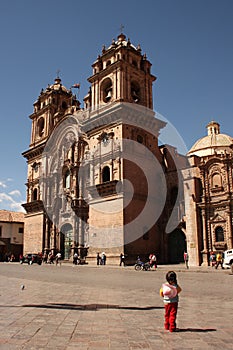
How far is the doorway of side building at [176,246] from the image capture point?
32.9 metres

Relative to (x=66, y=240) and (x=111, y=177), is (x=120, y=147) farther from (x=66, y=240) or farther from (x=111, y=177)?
(x=66, y=240)

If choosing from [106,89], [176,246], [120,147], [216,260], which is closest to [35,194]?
[106,89]

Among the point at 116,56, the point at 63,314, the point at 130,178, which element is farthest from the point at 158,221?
the point at 63,314

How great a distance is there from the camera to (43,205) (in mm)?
42719

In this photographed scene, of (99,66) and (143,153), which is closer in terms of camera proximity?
(143,153)

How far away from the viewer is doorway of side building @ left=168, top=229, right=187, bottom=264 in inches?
1297

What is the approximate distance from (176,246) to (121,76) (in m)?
18.2

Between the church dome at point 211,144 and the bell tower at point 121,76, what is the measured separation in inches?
313

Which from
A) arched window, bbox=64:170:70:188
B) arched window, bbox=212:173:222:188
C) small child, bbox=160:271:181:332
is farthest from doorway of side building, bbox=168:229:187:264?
small child, bbox=160:271:181:332

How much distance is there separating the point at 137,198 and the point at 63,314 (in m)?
25.1

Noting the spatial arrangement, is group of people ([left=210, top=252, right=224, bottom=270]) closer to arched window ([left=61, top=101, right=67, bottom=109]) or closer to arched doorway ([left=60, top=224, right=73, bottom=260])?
arched doorway ([left=60, top=224, right=73, bottom=260])

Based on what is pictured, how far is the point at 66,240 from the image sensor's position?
129 feet

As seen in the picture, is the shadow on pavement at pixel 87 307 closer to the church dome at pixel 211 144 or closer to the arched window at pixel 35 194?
the church dome at pixel 211 144

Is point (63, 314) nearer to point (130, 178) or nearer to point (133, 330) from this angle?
point (133, 330)
